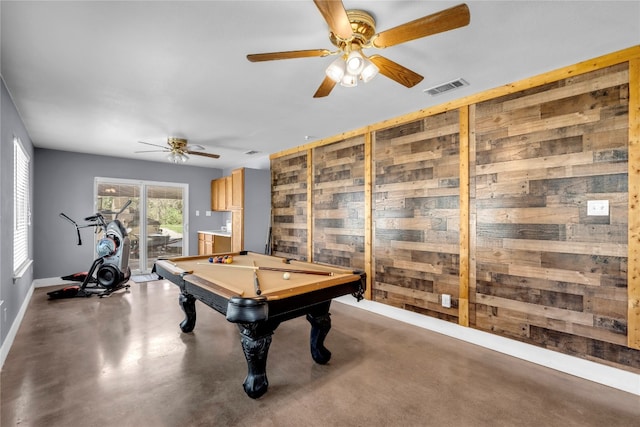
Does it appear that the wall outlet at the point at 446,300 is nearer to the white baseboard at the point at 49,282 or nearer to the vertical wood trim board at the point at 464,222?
the vertical wood trim board at the point at 464,222

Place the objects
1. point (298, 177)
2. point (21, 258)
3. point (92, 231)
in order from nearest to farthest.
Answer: point (21, 258) → point (298, 177) → point (92, 231)

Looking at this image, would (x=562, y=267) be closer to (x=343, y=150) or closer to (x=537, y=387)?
(x=537, y=387)

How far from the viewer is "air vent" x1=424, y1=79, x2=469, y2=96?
9.12 feet

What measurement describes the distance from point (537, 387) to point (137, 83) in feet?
13.9

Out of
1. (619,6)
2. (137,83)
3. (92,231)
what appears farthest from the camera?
(92,231)

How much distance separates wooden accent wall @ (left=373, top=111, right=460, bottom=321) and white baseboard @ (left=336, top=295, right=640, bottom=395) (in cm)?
12

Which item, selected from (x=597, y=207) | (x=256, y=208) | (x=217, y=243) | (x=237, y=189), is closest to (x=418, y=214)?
(x=597, y=207)

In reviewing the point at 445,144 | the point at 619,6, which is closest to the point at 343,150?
the point at 445,144

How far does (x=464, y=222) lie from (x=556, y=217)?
0.76 metres

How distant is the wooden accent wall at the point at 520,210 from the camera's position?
89.4 inches

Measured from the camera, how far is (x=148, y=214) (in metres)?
6.55

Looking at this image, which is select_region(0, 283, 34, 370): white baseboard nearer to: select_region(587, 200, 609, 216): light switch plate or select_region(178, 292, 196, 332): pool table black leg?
select_region(178, 292, 196, 332): pool table black leg

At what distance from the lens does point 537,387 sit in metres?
2.27

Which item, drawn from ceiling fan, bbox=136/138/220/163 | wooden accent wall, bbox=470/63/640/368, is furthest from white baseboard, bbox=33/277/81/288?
wooden accent wall, bbox=470/63/640/368
